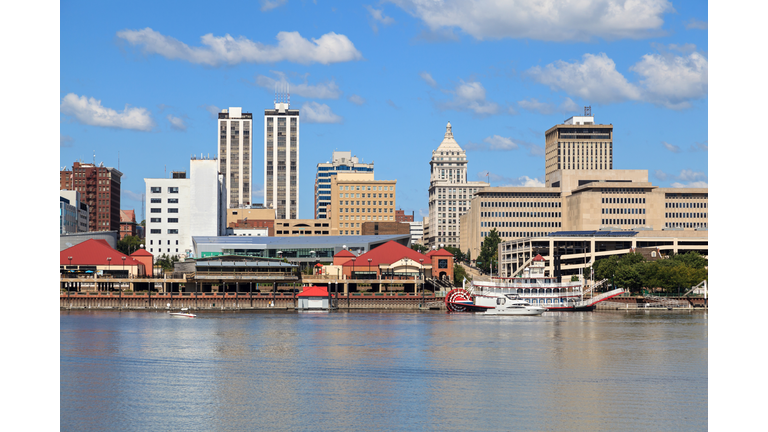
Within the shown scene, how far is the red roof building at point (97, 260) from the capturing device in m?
115

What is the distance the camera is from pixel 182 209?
17125 cm

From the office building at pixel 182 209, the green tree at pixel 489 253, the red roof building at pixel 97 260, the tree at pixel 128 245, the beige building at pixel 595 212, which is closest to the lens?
the red roof building at pixel 97 260

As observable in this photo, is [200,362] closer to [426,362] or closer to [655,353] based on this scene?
[426,362]

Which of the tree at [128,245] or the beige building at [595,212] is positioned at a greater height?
the beige building at [595,212]

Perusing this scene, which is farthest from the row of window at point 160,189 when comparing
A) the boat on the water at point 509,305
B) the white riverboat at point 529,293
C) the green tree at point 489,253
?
the boat on the water at point 509,305

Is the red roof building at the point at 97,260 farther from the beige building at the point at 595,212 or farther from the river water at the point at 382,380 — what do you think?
the beige building at the point at 595,212

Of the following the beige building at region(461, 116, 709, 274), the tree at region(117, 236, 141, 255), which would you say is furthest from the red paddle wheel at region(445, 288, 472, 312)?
the tree at region(117, 236, 141, 255)

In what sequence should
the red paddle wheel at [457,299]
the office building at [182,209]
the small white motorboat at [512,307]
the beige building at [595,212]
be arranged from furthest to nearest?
the office building at [182,209], the beige building at [595,212], the red paddle wheel at [457,299], the small white motorboat at [512,307]

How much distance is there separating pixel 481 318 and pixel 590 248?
71.2 meters

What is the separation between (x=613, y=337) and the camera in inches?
2317

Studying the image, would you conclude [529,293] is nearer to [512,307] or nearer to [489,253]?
[512,307]

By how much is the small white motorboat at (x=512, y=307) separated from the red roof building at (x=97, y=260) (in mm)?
54849
